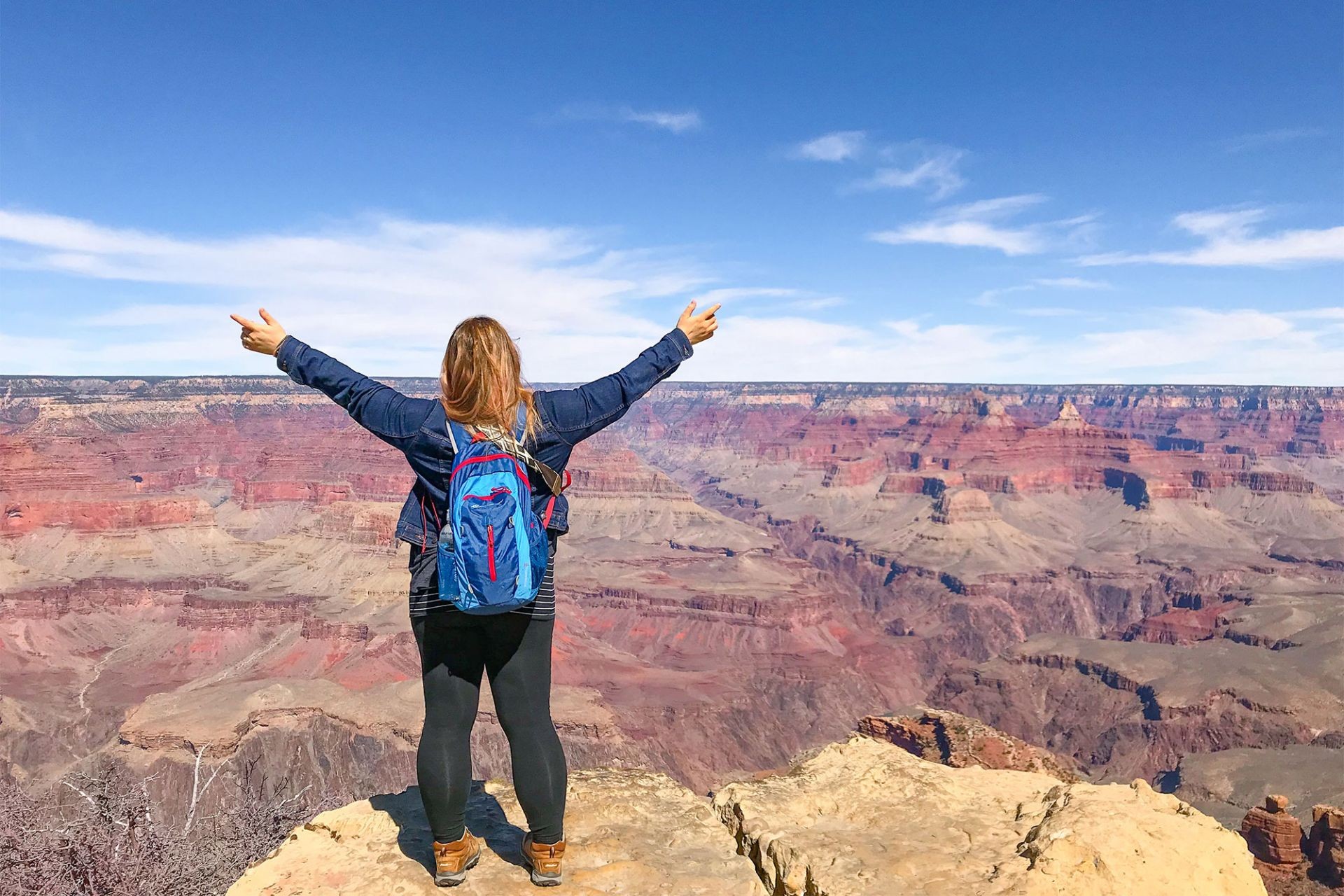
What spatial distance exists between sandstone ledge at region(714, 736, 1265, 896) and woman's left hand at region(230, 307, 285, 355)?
13.2 ft

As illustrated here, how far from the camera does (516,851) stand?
4.72 meters

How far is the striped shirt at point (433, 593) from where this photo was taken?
4047mm

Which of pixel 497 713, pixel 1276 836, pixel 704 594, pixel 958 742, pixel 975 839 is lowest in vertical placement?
pixel 704 594

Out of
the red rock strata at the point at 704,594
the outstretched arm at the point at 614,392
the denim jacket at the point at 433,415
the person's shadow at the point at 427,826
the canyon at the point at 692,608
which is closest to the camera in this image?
the denim jacket at the point at 433,415

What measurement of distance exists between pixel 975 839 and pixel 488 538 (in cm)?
365

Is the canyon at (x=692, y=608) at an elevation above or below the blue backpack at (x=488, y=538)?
below

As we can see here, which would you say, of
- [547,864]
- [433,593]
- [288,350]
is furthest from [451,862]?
[288,350]

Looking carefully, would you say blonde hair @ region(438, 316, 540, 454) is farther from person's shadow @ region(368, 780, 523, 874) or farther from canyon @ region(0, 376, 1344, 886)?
canyon @ region(0, 376, 1344, 886)

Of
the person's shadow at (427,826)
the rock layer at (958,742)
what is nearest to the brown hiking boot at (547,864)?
the person's shadow at (427,826)

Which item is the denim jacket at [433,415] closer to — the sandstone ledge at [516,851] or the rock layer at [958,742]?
the sandstone ledge at [516,851]

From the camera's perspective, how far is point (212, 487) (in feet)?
424

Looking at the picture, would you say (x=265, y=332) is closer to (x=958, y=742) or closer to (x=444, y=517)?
(x=444, y=517)

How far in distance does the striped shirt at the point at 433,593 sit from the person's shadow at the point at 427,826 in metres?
1.32

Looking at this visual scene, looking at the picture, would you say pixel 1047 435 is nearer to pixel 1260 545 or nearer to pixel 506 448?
pixel 1260 545
